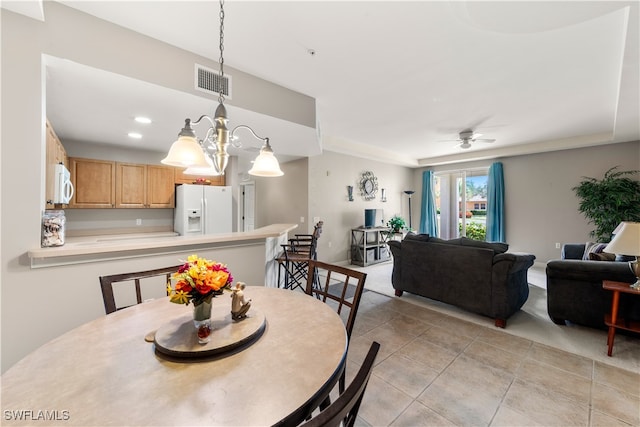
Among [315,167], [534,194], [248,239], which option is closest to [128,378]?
[248,239]

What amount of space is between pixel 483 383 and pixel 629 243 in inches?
69.0

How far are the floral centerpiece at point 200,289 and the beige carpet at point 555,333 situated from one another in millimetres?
3018

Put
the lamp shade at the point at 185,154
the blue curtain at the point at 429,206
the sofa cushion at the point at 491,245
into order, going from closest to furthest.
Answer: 1. the lamp shade at the point at 185,154
2. the sofa cushion at the point at 491,245
3. the blue curtain at the point at 429,206

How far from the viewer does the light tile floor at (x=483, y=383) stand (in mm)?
1598

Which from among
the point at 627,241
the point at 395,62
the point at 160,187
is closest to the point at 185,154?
the point at 395,62

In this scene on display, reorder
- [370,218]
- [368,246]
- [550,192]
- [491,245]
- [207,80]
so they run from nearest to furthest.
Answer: [207,80] → [491,245] → [550,192] → [368,246] → [370,218]

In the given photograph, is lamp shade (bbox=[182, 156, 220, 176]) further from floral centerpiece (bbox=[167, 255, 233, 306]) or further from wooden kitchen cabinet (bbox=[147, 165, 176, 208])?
wooden kitchen cabinet (bbox=[147, 165, 176, 208])

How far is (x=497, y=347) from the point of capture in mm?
2381

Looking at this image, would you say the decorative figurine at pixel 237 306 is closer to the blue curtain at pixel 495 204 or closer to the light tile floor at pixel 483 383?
the light tile floor at pixel 483 383

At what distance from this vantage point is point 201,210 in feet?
14.3

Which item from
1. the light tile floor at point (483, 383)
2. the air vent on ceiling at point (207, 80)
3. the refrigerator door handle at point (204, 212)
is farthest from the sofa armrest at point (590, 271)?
the refrigerator door handle at point (204, 212)

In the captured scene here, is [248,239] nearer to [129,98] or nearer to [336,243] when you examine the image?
[129,98]

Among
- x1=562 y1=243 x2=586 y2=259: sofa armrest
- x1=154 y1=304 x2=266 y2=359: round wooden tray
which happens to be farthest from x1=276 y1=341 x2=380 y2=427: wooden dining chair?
x1=562 y1=243 x2=586 y2=259: sofa armrest

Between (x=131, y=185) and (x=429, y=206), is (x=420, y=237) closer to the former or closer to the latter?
(x=429, y=206)
